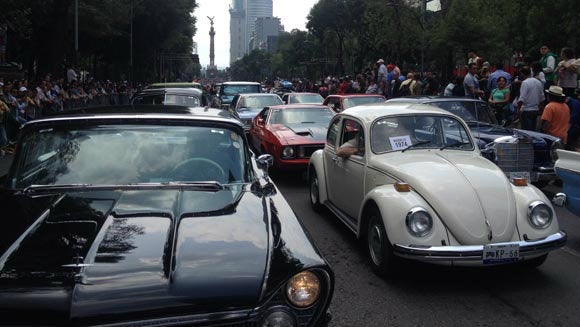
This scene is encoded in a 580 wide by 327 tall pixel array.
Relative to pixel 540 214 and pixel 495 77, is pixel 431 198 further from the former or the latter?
pixel 495 77

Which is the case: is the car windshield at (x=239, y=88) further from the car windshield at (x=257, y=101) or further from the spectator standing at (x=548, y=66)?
the spectator standing at (x=548, y=66)

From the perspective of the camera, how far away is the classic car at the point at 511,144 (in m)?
8.57

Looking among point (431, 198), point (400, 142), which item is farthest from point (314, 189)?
point (431, 198)

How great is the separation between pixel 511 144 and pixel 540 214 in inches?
151

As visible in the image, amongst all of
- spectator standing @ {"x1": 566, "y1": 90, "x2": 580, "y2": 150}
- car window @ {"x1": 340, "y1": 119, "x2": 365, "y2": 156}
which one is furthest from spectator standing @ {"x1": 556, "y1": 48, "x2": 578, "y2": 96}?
car window @ {"x1": 340, "y1": 119, "x2": 365, "y2": 156}

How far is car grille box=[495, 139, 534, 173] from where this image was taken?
8.54 m

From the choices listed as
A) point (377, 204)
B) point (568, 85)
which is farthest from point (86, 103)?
point (377, 204)

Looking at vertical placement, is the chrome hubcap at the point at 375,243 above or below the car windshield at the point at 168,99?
below

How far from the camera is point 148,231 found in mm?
2914

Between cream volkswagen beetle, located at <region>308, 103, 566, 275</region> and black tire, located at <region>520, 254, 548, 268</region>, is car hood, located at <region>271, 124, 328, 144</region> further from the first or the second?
black tire, located at <region>520, 254, 548, 268</region>

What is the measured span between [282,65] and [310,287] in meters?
109

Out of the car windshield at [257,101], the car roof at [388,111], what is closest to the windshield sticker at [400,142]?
the car roof at [388,111]

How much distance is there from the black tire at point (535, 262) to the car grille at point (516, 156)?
346cm

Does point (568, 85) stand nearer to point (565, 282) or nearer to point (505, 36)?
point (565, 282)
